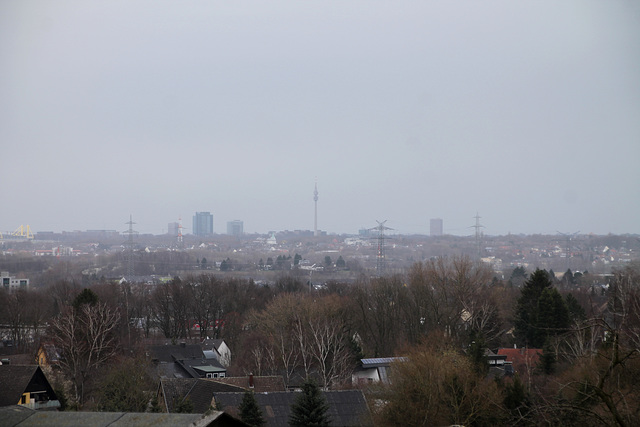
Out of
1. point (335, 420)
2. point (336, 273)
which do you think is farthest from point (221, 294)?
point (336, 273)

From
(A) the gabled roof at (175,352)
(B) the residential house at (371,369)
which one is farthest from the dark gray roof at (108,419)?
(A) the gabled roof at (175,352)

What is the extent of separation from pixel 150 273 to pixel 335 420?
413 ft

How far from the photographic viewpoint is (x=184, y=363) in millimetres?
38281

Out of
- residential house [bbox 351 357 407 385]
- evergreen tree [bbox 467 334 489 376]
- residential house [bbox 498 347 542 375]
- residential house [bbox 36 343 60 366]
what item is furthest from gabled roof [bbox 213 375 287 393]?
residential house [bbox 36 343 60 366]

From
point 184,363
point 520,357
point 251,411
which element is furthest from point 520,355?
point 251,411

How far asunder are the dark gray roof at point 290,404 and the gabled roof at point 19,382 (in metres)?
7.34

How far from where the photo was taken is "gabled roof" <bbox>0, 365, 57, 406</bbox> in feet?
82.9

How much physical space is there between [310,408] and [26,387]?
37.8 feet

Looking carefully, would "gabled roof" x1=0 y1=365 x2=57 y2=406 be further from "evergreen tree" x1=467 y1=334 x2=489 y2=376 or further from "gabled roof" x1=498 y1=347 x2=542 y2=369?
"gabled roof" x1=498 y1=347 x2=542 y2=369

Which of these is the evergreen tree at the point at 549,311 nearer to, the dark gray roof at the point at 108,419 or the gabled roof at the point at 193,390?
the gabled roof at the point at 193,390

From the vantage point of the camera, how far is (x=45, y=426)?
17.0 feet

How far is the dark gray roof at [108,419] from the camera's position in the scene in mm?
4680

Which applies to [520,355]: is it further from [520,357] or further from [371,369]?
[371,369]

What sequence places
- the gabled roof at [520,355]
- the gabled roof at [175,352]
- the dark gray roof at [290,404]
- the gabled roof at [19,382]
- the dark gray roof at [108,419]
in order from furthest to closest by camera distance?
the gabled roof at [175,352] < the gabled roof at [520,355] < the gabled roof at [19,382] < the dark gray roof at [290,404] < the dark gray roof at [108,419]
